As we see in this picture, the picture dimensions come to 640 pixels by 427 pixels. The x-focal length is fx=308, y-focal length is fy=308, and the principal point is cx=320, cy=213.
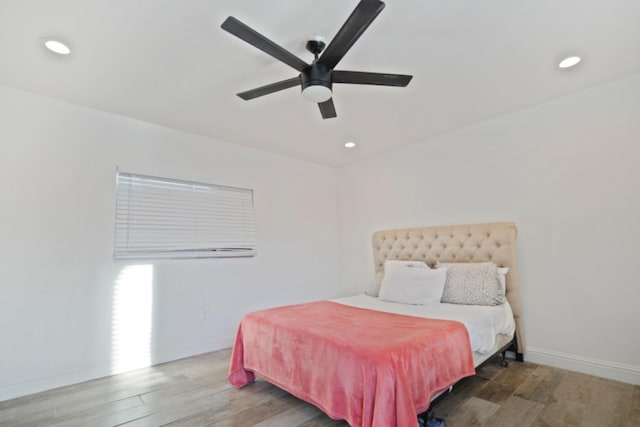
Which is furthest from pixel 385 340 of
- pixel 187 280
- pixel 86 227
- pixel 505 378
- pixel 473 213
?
pixel 86 227

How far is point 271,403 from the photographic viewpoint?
2.29m

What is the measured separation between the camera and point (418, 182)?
4039mm

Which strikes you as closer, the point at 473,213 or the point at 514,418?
the point at 514,418

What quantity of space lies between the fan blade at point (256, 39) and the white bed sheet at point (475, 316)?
2112 millimetres

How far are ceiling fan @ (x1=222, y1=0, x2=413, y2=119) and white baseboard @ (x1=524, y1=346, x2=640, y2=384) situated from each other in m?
2.83

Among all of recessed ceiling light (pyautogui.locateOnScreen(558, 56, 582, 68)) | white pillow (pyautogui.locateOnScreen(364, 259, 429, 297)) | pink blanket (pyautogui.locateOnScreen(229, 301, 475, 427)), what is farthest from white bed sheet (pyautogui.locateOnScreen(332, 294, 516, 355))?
recessed ceiling light (pyautogui.locateOnScreen(558, 56, 582, 68))

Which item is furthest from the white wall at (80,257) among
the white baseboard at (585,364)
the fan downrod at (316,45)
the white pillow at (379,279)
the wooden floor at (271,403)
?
the white baseboard at (585,364)

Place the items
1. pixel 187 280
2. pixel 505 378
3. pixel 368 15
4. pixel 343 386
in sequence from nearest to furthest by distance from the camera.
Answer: pixel 368 15
pixel 343 386
pixel 505 378
pixel 187 280

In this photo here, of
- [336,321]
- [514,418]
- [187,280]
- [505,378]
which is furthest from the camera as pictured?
[187,280]

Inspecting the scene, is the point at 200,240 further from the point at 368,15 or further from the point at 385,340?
the point at 368,15

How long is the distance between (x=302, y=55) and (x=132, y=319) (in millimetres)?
2908

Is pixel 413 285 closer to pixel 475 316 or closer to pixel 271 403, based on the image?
pixel 475 316

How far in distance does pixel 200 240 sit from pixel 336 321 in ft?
6.62

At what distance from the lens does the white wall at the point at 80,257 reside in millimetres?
2561
